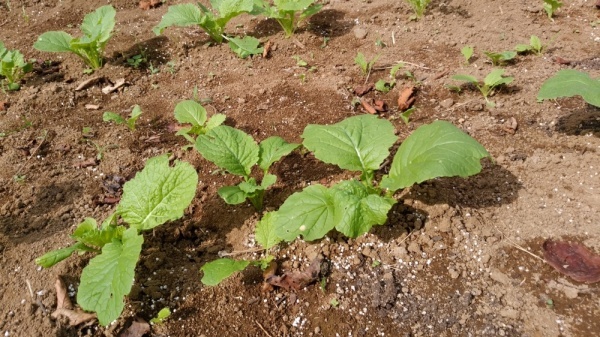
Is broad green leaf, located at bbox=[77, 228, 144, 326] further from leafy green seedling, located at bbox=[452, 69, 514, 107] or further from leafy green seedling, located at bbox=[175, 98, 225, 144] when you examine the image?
leafy green seedling, located at bbox=[452, 69, 514, 107]

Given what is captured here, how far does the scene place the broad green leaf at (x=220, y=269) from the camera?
83.7 inches

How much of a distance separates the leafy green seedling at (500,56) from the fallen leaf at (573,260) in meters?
1.65

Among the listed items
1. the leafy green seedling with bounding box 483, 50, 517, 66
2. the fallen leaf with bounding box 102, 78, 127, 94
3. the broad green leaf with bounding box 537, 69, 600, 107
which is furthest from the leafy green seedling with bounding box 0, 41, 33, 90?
the broad green leaf with bounding box 537, 69, 600, 107

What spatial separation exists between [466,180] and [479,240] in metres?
0.44

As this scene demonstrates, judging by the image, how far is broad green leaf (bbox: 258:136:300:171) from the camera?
8.67 feet

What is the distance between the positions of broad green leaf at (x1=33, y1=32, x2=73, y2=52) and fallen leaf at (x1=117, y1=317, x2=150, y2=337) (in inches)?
105

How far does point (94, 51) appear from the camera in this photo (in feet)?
12.7

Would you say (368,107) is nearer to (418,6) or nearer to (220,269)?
(418,6)

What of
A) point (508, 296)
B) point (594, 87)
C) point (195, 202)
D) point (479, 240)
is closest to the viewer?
point (508, 296)

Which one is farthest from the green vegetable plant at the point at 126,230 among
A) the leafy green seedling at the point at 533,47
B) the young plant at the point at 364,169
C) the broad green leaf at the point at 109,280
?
the leafy green seedling at the point at 533,47

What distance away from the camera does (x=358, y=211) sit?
2.19 m

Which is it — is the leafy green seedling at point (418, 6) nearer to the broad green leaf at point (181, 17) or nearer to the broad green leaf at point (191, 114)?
the broad green leaf at point (181, 17)

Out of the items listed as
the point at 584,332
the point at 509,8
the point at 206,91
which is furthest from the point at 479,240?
the point at 509,8

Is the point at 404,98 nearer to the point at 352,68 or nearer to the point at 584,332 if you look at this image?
the point at 352,68
